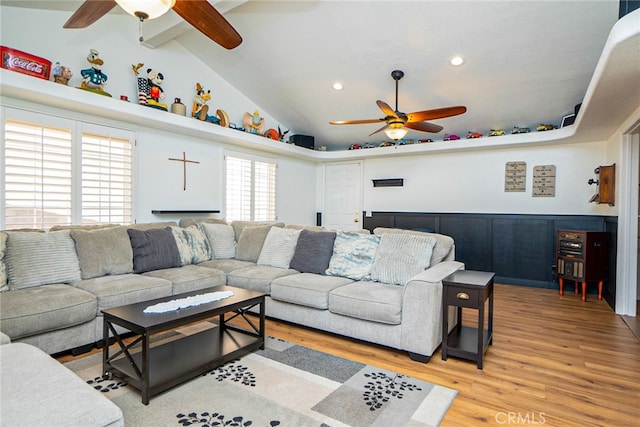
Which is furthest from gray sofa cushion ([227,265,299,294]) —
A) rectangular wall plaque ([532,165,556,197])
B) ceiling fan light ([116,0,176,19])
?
rectangular wall plaque ([532,165,556,197])

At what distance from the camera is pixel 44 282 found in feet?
9.25

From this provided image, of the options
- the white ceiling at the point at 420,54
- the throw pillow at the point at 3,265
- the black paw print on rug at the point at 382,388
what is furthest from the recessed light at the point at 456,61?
the throw pillow at the point at 3,265

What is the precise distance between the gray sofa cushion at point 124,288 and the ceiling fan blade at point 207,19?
6.95 feet

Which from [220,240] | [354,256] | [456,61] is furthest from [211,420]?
[456,61]

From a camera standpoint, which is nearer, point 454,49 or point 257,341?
point 257,341

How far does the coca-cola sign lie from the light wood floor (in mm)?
2586

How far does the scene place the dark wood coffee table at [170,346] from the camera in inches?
79.8

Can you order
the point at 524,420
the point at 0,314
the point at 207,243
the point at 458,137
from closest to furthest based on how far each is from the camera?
the point at 524,420
the point at 0,314
the point at 207,243
the point at 458,137

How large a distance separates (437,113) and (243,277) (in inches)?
108

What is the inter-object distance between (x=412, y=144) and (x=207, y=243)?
4.05 m

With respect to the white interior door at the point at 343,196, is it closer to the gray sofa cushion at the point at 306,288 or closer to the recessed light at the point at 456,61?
the recessed light at the point at 456,61

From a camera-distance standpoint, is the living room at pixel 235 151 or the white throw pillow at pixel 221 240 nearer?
the living room at pixel 235 151

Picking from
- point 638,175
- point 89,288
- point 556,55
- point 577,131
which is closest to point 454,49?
point 556,55

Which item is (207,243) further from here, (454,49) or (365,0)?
(454,49)
